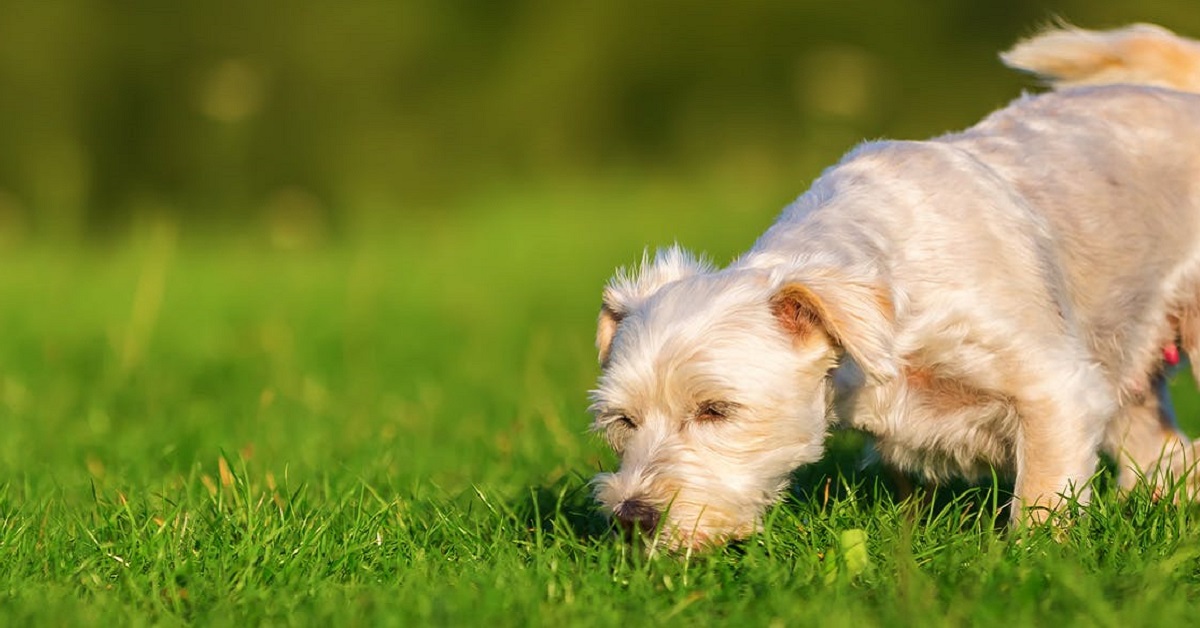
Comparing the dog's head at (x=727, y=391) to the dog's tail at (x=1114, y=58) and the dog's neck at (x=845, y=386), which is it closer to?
the dog's neck at (x=845, y=386)

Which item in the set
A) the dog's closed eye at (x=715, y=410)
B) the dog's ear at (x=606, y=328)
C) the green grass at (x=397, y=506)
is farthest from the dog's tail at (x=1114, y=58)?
the dog's closed eye at (x=715, y=410)

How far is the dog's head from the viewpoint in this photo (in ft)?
13.9

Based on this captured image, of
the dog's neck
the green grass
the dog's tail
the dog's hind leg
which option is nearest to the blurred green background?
the green grass

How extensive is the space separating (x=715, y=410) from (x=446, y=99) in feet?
64.2

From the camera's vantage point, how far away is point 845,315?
4.24 meters

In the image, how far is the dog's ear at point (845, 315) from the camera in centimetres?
425

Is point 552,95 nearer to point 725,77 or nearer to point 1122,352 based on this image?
point 725,77

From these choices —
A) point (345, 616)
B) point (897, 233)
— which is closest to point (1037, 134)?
point (897, 233)

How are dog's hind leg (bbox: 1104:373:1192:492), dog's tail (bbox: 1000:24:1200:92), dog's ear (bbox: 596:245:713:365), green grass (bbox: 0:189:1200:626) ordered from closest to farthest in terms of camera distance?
green grass (bbox: 0:189:1200:626)
dog's ear (bbox: 596:245:713:365)
dog's hind leg (bbox: 1104:373:1192:492)
dog's tail (bbox: 1000:24:1200:92)

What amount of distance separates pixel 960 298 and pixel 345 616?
1977mm

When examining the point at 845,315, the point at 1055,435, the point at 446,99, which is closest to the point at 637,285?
the point at 845,315

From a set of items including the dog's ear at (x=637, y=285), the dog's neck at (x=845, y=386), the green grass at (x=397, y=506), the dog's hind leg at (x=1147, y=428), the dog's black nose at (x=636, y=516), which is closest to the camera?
the green grass at (x=397, y=506)

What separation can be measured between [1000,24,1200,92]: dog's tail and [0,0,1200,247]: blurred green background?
8.30m

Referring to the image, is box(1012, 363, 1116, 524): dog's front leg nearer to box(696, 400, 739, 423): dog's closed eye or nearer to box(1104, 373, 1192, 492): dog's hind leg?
box(696, 400, 739, 423): dog's closed eye
